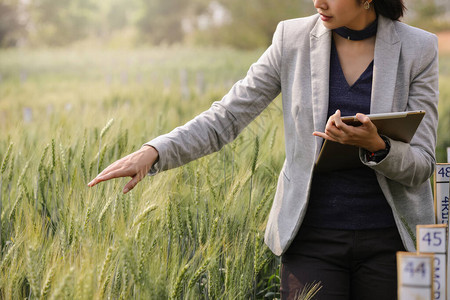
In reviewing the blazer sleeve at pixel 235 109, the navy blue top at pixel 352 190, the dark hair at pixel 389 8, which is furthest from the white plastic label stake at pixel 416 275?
the dark hair at pixel 389 8

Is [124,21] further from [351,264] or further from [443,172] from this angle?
[443,172]

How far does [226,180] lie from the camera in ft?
6.46

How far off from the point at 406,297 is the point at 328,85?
2.43 feet

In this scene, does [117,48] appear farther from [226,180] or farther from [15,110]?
[226,180]

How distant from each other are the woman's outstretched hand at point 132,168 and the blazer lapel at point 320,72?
416mm

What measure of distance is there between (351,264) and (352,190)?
0.20 m

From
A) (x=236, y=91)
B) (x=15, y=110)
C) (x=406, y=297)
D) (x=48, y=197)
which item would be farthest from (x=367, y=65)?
(x=15, y=110)

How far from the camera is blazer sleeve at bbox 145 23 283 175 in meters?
1.55

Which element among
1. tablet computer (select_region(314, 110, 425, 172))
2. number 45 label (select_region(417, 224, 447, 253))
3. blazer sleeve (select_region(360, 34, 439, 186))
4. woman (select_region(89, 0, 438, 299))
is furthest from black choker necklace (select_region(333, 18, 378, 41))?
number 45 label (select_region(417, 224, 447, 253))

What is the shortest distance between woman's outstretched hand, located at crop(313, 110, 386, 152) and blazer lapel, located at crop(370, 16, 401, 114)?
161mm

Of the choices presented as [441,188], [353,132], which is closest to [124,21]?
[353,132]

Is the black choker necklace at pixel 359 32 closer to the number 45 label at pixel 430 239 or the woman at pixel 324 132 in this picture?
the woman at pixel 324 132

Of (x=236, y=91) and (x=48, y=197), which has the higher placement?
(x=236, y=91)

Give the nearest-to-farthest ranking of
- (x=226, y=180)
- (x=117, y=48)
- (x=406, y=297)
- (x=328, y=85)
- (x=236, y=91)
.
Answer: (x=406, y=297), (x=328, y=85), (x=236, y=91), (x=226, y=180), (x=117, y=48)
